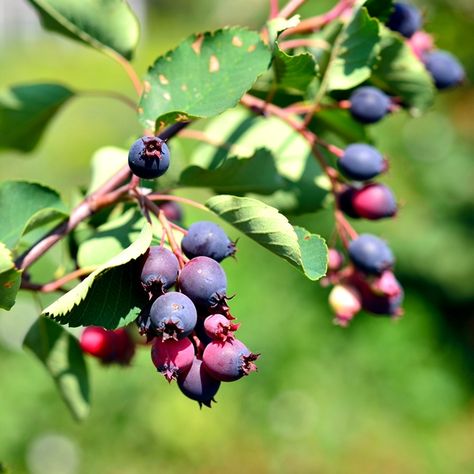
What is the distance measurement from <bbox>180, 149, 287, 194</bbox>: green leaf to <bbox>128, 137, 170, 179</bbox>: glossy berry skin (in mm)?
240

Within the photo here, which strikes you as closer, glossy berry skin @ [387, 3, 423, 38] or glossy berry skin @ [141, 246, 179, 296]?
glossy berry skin @ [141, 246, 179, 296]

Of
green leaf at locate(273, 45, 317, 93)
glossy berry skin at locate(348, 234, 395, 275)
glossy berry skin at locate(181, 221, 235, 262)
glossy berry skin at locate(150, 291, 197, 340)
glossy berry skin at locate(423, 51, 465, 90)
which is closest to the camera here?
glossy berry skin at locate(150, 291, 197, 340)

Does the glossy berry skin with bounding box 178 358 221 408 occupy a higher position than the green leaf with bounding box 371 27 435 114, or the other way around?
the green leaf with bounding box 371 27 435 114

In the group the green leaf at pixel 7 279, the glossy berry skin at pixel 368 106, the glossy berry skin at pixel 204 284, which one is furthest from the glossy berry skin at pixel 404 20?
the green leaf at pixel 7 279

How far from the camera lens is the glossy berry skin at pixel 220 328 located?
2.44 feet

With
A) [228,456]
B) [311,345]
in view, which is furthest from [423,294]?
[228,456]

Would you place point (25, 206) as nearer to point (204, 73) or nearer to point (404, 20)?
point (204, 73)

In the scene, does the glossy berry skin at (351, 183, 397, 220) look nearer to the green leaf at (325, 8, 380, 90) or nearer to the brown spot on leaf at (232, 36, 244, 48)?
the green leaf at (325, 8, 380, 90)

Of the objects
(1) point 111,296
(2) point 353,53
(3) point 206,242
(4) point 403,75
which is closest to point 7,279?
(1) point 111,296

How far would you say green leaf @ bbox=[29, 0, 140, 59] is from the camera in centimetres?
108

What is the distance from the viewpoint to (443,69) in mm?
1230

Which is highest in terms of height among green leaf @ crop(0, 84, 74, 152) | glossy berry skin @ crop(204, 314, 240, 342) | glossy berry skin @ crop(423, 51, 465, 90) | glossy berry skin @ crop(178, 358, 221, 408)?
glossy berry skin @ crop(423, 51, 465, 90)

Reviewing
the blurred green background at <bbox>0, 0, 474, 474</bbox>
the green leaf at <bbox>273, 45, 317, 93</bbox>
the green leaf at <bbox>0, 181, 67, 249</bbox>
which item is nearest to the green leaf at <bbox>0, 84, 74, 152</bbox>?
the green leaf at <bbox>0, 181, 67, 249</bbox>

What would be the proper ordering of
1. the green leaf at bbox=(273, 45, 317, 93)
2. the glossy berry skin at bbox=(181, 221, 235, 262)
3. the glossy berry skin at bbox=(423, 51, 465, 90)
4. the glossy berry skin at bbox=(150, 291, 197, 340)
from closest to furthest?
the glossy berry skin at bbox=(150, 291, 197, 340)
the glossy berry skin at bbox=(181, 221, 235, 262)
the green leaf at bbox=(273, 45, 317, 93)
the glossy berry skin at bbox=(423, 51, 465, 90)
